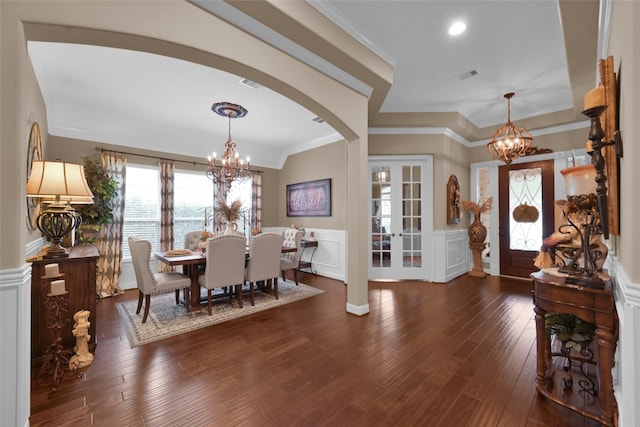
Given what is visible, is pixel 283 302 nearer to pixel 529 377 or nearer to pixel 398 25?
pixel 529 377

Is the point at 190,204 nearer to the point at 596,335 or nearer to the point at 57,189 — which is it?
the point at 57,189

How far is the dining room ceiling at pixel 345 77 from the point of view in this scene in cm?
245

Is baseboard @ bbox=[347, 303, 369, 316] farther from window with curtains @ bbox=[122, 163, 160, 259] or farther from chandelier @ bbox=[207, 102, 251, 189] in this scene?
window with curtains @ bbox=[122, 163, 160, 259]

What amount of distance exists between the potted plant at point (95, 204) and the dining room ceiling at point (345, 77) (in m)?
0.74

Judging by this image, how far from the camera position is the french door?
5035 millimetres

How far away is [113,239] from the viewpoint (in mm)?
4500

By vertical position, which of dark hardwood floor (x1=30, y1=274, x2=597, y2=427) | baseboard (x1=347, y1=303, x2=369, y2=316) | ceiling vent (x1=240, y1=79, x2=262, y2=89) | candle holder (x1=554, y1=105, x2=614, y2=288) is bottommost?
dark hardwood floor (x1=30, y1=274, x2=597, y2=427)

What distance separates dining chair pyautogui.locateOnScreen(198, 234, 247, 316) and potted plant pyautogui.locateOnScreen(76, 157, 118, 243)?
218 centimetres

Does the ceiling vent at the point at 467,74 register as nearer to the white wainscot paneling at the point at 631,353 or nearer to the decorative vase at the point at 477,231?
the decorative vase at the point at 477,231

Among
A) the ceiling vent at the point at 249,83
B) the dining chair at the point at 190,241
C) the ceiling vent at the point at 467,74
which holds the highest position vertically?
the ceiling vent at the point at 467,74

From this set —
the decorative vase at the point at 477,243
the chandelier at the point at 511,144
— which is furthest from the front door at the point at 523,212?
the chandelier at the point at 511,144

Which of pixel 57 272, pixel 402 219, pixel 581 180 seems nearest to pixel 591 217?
pixel 581 180

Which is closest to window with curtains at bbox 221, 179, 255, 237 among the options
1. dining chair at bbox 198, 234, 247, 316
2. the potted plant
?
the potted plant

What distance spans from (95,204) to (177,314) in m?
2.34
